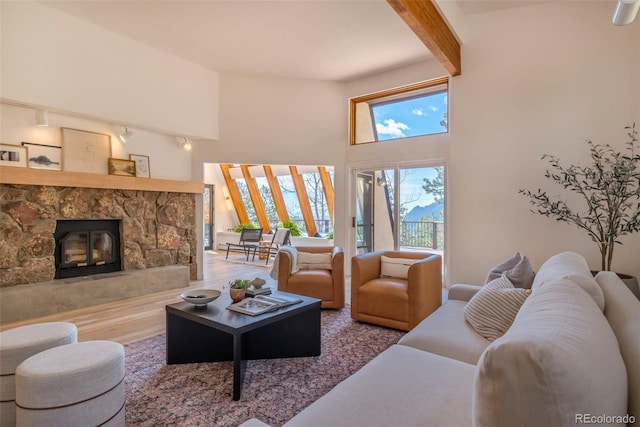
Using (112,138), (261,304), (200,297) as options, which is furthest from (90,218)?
(261,304)

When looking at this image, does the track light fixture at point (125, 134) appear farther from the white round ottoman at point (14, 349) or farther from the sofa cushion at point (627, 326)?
the sofa cushion at point (627, 326)

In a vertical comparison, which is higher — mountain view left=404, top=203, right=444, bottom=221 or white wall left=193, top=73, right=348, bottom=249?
white wall left=193, top=73, right=348, bottom=249

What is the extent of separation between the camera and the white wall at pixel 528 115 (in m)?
3.49

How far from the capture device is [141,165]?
492 centimetres

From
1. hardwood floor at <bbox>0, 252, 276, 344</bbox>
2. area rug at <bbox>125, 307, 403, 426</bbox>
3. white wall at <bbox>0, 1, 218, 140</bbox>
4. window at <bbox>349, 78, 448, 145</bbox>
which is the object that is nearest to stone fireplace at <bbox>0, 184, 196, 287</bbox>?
hardwood floor at <bbox>0, 252, 276, 344</bbox>

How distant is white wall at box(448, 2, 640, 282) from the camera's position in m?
3.49

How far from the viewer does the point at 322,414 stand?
47.6 inches

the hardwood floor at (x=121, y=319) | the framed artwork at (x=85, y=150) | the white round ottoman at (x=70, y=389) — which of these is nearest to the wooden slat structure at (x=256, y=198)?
the framed artwork at (x=85, y=150)

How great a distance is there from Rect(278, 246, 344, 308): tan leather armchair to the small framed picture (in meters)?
2.69

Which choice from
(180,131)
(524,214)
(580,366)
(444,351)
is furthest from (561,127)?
(180,131)

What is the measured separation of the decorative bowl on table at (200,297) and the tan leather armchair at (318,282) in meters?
1.32

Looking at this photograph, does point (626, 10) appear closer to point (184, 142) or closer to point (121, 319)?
point (121, 319)

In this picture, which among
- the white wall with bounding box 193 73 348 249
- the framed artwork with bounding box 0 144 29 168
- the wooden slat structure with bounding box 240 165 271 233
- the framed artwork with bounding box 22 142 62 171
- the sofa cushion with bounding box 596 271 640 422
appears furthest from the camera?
the wooden slat structure with bounding box 240 165 271 233

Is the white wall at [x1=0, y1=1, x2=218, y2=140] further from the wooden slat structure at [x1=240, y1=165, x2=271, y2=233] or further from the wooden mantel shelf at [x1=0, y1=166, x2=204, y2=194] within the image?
the wooden slat structure at [x1=240, y1=165, x2=271, y2=233]
